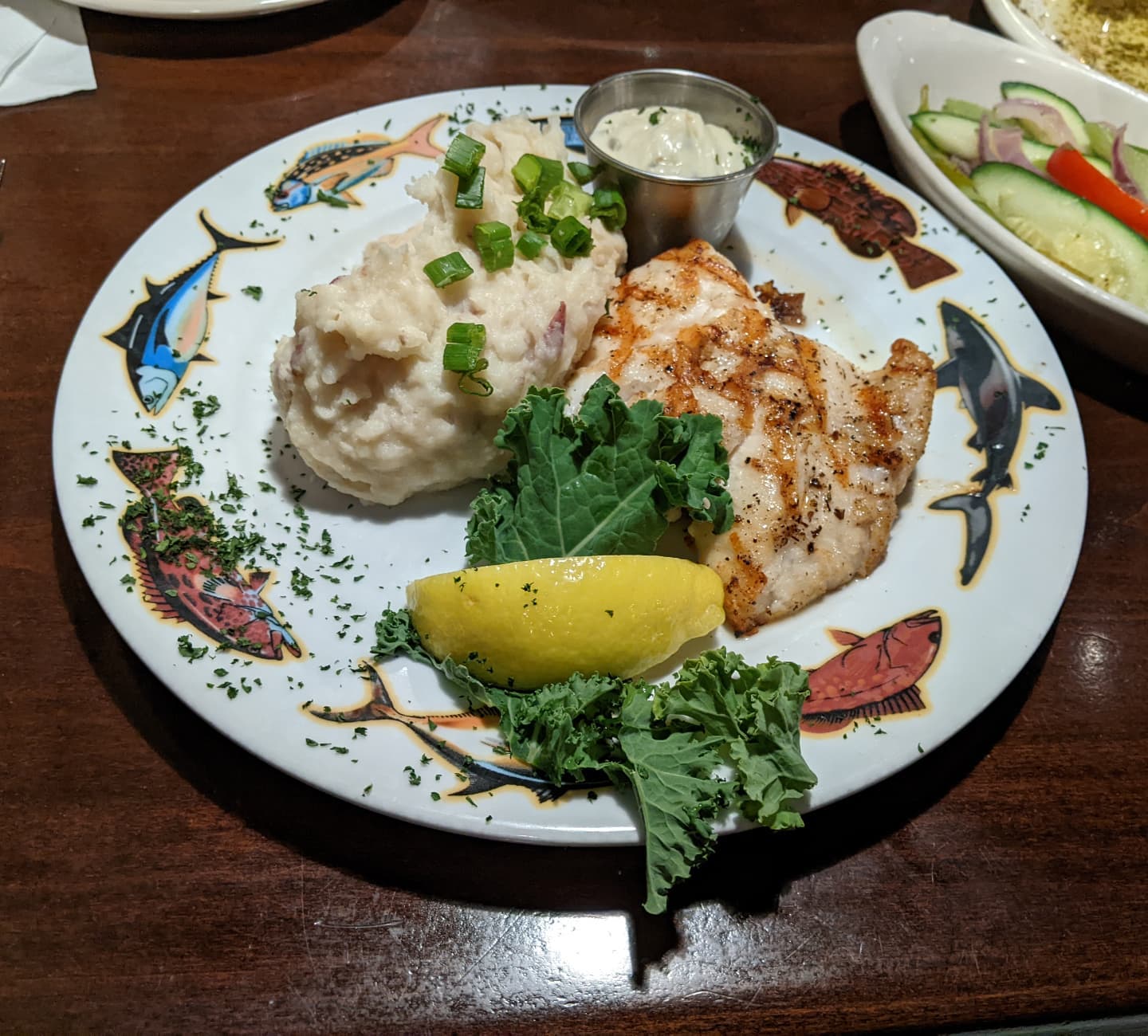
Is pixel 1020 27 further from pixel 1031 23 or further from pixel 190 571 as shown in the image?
pixel 190 571

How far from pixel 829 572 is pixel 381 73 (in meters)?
4.00

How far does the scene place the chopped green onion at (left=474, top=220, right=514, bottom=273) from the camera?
2.92 m

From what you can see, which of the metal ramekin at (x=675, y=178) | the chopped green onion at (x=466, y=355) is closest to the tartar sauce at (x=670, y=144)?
the metal ramekin at (x=675, y=178)

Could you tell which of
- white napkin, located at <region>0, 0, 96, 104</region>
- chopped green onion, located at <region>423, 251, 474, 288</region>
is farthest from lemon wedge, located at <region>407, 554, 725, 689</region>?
white napkin, located at <region>0, 0, 96, 104</region>

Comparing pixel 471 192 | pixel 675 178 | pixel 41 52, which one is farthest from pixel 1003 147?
pixel 41 52

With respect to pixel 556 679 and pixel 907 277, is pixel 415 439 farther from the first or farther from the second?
pixel 907 277

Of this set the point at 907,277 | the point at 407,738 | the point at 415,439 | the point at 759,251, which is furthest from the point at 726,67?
the point at 407,738

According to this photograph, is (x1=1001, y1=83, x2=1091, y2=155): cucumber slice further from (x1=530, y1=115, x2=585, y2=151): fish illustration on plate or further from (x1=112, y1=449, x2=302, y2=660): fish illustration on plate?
(x1=112, y1=449, x2=302, y2=660): fish illustration on plate

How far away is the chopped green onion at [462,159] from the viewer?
115 inches

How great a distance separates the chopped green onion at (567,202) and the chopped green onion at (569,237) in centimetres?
8

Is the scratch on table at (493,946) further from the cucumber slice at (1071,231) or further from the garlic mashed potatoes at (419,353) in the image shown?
the cucumber slice at (1071,231)

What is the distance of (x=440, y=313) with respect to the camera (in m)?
2.88

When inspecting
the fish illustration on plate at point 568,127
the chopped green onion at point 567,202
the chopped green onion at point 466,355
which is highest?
the chopped green onion at point 567,202

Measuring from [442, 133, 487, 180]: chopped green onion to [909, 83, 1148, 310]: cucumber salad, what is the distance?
2.74 meters
